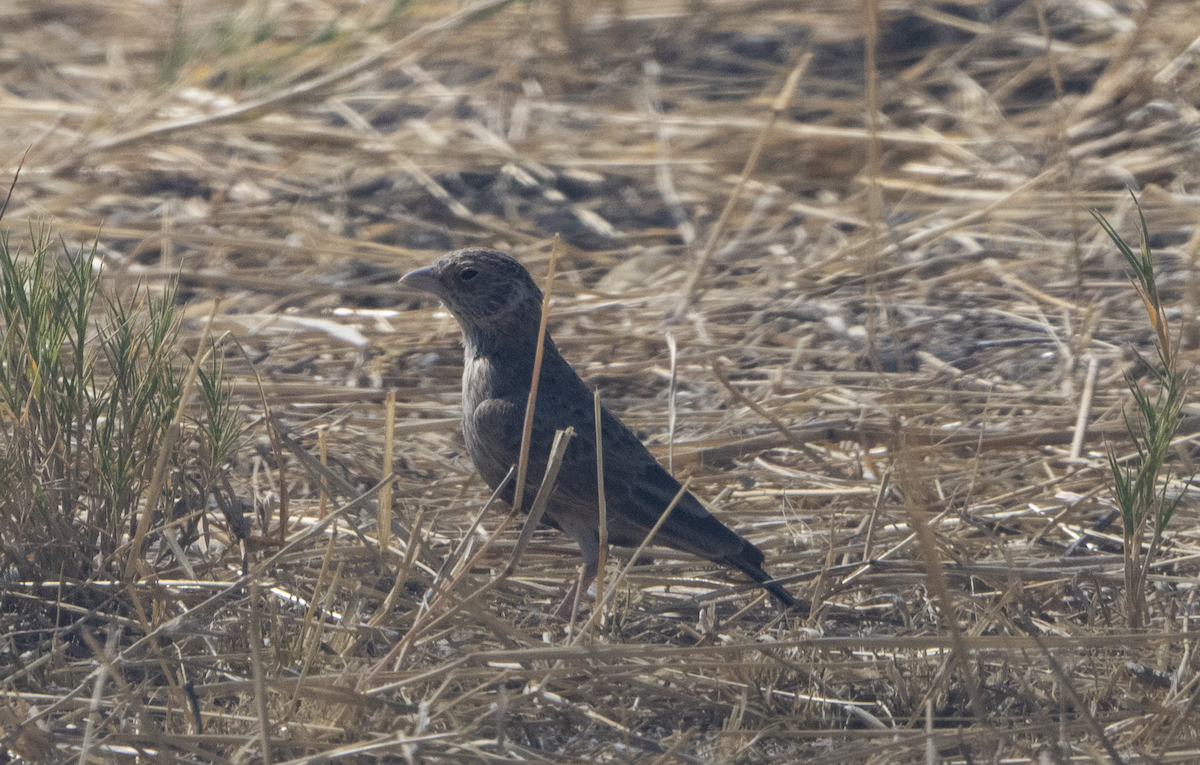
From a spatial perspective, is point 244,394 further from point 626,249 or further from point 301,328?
point 626,249

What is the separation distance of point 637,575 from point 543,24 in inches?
212

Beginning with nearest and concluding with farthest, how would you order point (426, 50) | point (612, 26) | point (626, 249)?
1. point (626, 249)
2. point (426, 50)
3. point (612, 26)

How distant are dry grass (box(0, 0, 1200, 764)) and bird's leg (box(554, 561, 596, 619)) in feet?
0.17

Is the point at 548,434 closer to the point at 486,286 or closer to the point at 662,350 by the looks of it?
the point at 486,286

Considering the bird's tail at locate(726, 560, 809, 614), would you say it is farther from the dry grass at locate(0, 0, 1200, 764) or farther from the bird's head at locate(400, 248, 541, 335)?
the bird's head at locate(400, 248, 541, 335)

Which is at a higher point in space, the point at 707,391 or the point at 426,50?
the point at 426,50

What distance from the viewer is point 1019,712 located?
2.74m

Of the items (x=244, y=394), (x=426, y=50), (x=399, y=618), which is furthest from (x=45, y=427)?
(x=426, y=50)

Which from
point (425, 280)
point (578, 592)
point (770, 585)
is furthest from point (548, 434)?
point (770, 585)

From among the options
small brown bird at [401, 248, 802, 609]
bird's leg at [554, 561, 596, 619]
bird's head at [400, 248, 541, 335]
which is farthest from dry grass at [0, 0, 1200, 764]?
bird's head at [400, 248, 541, 335]

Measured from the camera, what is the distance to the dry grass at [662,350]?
264 centimetres

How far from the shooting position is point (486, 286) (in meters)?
3.70

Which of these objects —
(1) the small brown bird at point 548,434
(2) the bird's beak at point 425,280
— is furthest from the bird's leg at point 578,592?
(2) the bird's beak at point 425,280

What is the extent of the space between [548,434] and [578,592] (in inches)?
19.8
